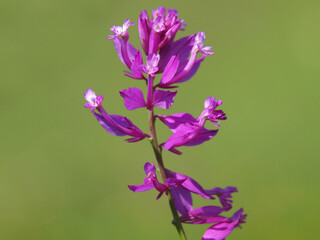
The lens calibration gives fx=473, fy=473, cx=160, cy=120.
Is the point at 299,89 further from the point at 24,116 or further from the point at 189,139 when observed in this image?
the point at 189,139

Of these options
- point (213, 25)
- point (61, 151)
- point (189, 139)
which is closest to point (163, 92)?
point (189, 139)

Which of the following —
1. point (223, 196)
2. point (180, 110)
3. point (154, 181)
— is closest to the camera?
point (154, 181)

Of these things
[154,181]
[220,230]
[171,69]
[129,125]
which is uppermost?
[171,69]

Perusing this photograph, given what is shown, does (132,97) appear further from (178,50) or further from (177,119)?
(178,50)

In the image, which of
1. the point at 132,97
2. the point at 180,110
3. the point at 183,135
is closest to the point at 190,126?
the point at 183,135

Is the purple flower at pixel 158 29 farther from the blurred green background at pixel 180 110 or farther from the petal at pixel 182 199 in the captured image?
the blurred green background at pixel 180 110

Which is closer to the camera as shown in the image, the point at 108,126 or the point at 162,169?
the point at 162,169

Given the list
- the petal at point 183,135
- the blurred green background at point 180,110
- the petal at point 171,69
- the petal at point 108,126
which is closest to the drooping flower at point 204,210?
the petal at point 183,135

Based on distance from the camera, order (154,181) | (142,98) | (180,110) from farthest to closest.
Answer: (180,110) → (142,98) → (154,181)
